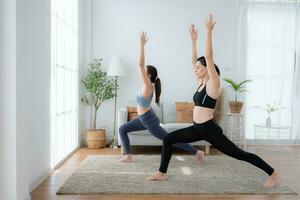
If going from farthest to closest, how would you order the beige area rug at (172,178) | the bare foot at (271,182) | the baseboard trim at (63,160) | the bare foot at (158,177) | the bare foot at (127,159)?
1. the bare foot at (127,159)
2. the baseboard trim at (63,160)
3. the bare foot at (158,177)
4. the bare foot at (271,182)
5. the beige area rug at (172,178)

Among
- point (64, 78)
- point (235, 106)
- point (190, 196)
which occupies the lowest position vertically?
point (190, 196)

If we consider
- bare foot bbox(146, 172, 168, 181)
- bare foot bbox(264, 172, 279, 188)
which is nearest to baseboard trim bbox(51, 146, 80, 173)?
bare foot bbox(146, 172, 168, 181)

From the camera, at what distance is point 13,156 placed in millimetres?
2242

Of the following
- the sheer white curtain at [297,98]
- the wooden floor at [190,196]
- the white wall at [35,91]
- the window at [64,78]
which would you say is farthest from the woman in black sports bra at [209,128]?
the sheer white curtain at [297,98]

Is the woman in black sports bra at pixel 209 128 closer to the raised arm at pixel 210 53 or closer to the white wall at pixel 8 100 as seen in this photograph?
the raised arm at pixel 210 53

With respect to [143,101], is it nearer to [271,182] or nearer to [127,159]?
[127,159]

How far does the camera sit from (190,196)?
271 centimetres

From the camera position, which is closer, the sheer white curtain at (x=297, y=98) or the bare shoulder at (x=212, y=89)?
the bare shoulder at (x=212, y=89)

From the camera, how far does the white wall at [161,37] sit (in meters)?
5.41

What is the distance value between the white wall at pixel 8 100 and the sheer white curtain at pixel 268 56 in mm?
4358

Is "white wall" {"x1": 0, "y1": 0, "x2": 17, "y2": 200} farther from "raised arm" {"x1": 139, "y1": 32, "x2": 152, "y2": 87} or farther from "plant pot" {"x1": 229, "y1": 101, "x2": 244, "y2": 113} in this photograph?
"plant pot" {"x1": 229, "y1": 101, "x2": 244, "y2": 113}

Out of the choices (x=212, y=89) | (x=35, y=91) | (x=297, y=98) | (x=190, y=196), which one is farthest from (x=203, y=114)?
(x=297, y=98)

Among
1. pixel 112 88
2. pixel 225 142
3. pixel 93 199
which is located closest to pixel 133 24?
pixel 112 88

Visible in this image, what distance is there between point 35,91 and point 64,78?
1269 mm
